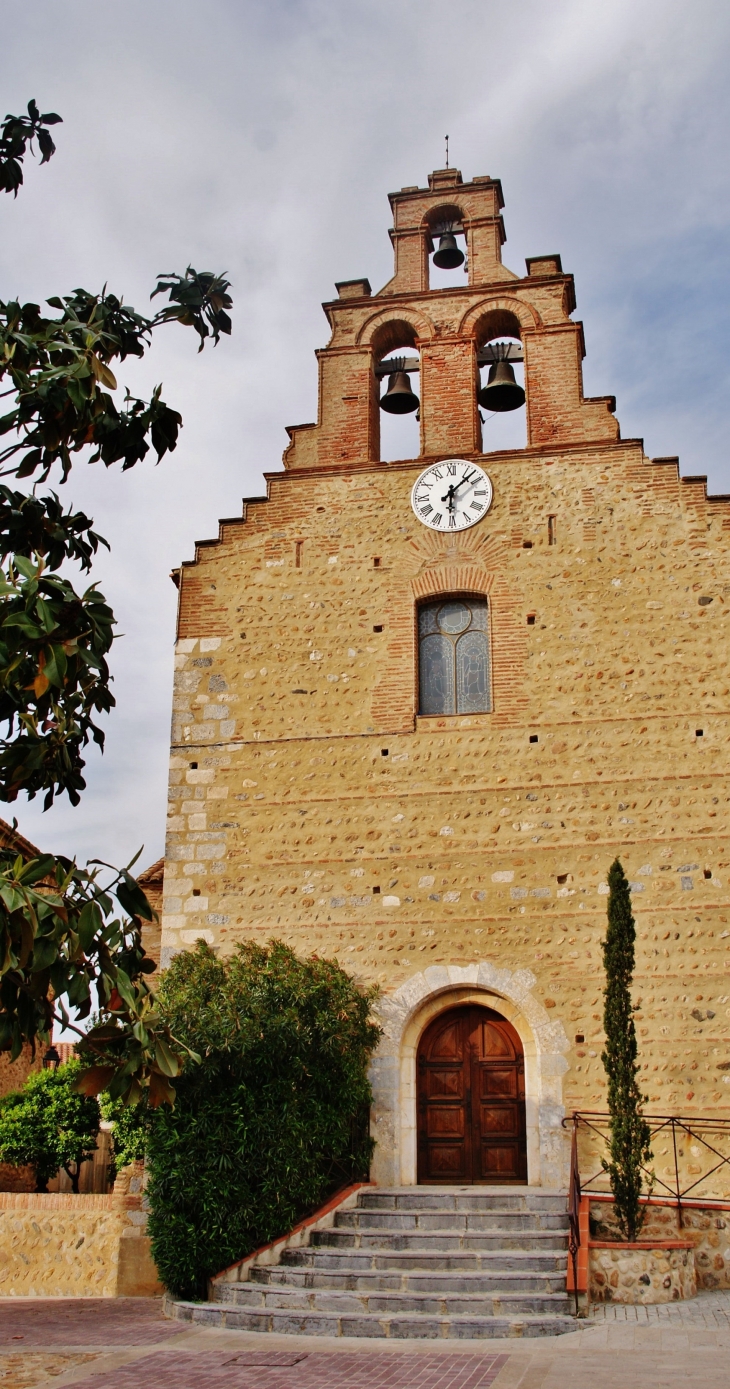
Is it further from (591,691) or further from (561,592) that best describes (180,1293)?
(561,592)

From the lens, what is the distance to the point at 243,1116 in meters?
11.0

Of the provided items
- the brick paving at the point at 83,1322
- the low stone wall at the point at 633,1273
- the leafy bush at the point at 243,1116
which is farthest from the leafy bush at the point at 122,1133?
the low stone wall at the point at 633,1273

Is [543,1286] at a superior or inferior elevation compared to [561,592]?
inferior

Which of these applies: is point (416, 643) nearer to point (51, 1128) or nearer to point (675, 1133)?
point (675, 1133)

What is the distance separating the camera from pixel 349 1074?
12172 millimetres

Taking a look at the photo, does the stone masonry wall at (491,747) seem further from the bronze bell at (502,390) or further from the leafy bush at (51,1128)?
the leafy bush at (51,1128)

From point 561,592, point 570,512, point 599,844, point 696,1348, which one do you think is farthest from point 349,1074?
point 570,512

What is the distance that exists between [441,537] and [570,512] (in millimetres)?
1511

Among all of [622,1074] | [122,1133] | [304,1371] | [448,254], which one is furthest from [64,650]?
[448,254]

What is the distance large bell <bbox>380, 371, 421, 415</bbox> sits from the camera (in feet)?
51.2

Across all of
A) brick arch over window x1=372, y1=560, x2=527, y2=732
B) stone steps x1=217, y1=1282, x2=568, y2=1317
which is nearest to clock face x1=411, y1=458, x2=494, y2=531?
brick arch over window x1=372, y1=560, x2=527, y2=732

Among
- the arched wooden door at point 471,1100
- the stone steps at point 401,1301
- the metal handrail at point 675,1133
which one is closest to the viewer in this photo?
the stone steps at point 401,1301

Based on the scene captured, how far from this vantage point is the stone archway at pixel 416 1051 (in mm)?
12438

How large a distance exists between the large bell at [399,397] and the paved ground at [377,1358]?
10384mm
